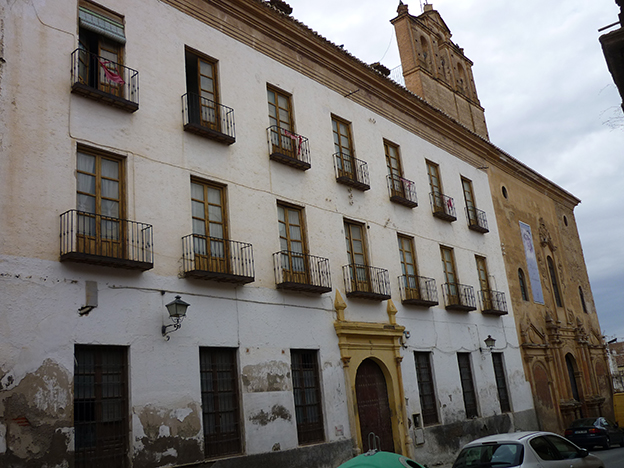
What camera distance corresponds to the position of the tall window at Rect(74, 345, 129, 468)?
30.0 ft

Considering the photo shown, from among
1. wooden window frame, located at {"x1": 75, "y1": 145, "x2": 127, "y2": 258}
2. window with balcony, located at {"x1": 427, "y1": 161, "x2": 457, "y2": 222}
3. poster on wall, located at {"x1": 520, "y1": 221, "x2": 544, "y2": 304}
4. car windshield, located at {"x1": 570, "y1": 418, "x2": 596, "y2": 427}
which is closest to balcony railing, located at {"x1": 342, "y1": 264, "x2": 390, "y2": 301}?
window with balcony, located at {"x1": 427, "y1": 161, "x2": 457, "y2": 222}

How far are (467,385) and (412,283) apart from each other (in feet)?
13.3

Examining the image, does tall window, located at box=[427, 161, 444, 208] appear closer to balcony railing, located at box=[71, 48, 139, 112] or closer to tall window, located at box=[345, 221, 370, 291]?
tall window, located at box=[345, 221, 370, 291]

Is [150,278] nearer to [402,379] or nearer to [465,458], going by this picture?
[465,458]

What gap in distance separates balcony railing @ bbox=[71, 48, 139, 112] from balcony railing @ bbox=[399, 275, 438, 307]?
913 centimetres

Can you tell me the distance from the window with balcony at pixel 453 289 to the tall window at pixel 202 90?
378 inches

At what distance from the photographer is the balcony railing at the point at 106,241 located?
31.2ft

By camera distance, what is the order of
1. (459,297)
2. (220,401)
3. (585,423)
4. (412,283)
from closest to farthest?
(220,401)
(412,283)
(459,297)
(585,423)

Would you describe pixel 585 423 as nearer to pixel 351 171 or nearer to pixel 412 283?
pixel 412 283

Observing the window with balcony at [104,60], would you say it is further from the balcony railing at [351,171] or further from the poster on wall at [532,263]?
the poster on wall at [532,263]

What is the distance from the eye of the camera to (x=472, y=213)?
859 inches

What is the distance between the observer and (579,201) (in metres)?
33.2

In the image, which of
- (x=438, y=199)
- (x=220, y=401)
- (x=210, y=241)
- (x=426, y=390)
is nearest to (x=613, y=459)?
(x=426, y=390)

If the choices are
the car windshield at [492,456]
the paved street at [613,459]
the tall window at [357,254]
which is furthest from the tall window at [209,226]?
the paved street at [613,459]
